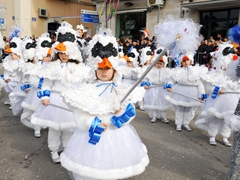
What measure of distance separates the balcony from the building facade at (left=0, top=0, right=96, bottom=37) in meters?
9.49

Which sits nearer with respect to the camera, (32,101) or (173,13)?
(32,101)

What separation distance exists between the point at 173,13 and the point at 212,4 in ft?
8.89

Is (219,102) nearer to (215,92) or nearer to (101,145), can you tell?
(215,92)

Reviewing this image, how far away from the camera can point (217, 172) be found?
379 cm

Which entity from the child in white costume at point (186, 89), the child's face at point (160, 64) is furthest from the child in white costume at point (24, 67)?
the child in white costume at point (186, 89)

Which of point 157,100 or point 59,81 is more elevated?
point 59,81

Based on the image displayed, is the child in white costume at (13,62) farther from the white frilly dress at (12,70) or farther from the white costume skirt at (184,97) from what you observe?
the white costume skirt at (184,97)

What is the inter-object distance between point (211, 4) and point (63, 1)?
14.8 m

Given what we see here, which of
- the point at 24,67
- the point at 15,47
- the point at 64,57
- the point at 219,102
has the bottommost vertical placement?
the point at 219,102

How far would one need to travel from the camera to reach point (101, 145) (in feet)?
8.23

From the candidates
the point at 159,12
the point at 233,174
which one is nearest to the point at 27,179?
the point at 233,174

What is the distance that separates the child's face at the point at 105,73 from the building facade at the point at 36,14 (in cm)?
1812

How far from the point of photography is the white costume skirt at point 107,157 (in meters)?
2.39

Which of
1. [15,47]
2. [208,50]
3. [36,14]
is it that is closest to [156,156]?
[15,47]
